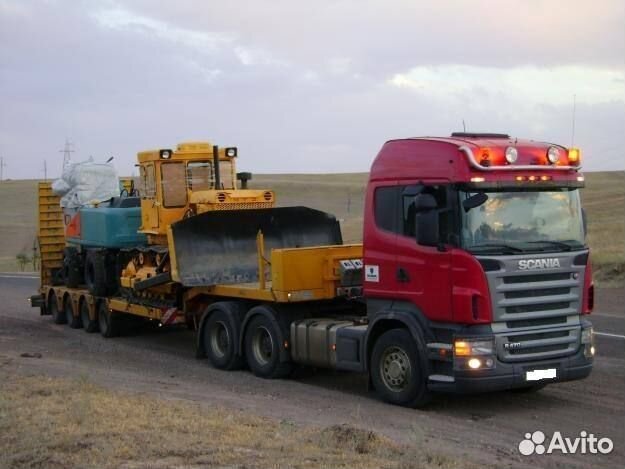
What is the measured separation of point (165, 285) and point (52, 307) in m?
6.01

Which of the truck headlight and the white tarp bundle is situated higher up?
the white tarp bundle

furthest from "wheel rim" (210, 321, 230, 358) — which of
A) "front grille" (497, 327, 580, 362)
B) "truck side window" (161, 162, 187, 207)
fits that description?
"front grille" (497, 327, 580, 362)

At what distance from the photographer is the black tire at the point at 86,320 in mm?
18328

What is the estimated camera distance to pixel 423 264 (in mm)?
10227

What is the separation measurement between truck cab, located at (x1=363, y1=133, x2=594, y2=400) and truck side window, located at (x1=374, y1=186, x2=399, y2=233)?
0.08 feet

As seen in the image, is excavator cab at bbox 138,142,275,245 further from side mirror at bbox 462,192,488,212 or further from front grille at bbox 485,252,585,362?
front grille at bbox 485,252,585,362

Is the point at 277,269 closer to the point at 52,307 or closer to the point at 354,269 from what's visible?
the point at 354,269

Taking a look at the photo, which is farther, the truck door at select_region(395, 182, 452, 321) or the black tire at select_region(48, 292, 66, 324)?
the black tire at select_region(48, 292, 66, 324)

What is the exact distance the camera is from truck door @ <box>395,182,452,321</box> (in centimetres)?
996

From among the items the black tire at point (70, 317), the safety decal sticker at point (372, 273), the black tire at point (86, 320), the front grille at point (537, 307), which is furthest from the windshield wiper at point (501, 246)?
the black tire at point (70, 317)

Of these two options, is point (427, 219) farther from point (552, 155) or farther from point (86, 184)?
point (86, 184)

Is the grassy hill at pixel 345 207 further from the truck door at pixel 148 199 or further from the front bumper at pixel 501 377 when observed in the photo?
the front bumper at pixel 501 377

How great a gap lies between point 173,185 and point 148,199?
0.54 meters

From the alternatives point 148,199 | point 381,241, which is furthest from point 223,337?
point 381,241
